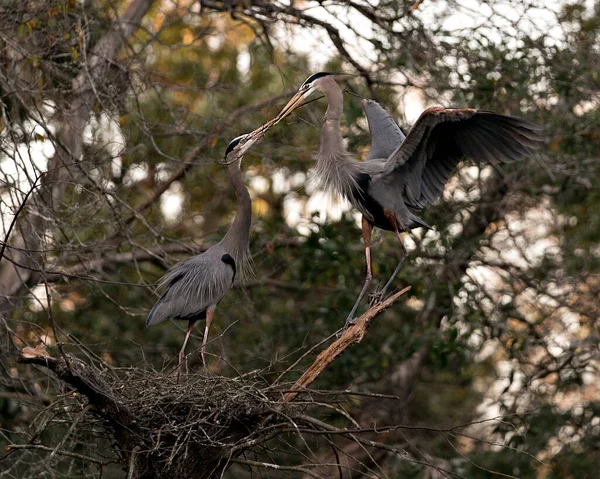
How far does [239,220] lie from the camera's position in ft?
21.2

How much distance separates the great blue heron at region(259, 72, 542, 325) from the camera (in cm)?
529

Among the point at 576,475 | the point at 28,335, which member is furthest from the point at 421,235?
the point at 28,335

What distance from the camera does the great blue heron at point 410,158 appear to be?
208 inches

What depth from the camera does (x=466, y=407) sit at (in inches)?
466

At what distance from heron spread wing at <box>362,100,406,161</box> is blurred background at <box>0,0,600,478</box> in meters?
0.40

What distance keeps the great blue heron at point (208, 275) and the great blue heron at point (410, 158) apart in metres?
0.56

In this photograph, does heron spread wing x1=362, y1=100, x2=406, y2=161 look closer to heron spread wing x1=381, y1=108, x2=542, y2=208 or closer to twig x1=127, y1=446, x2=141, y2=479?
heron spread wing x1=381, y1=108, x2=542, y2=208

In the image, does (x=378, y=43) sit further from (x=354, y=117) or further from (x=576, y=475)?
(x=576, y=475)

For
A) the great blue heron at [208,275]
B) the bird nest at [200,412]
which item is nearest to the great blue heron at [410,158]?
the great blue heron at [208,275]

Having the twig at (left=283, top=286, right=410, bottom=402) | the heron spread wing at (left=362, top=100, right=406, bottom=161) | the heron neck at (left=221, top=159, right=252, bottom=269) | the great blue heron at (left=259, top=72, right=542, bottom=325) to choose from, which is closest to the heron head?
the great blue heron at (left=259, top=72, right=542, bottom=325)

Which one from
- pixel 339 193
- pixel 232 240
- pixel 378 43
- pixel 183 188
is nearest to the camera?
pixel 339 193

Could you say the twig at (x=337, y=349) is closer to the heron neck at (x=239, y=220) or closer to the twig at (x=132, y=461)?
the twig at (x=132, y=461)

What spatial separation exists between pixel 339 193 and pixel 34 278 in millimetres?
2391

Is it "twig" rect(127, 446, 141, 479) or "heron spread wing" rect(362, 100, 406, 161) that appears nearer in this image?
"twig" rect(127, 446, 141, 479)
